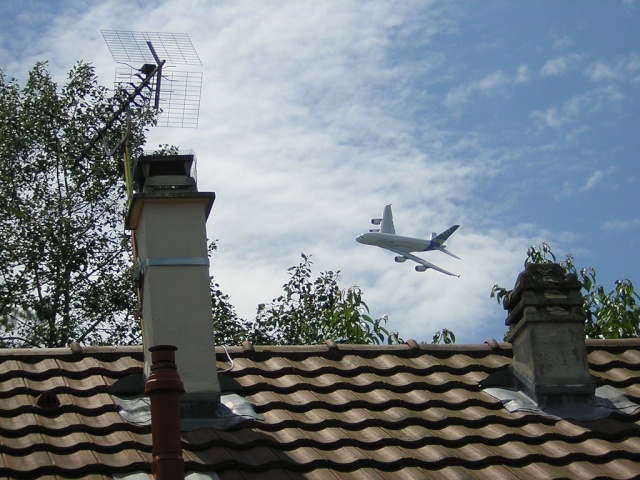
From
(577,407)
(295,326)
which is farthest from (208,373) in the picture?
(295,326)

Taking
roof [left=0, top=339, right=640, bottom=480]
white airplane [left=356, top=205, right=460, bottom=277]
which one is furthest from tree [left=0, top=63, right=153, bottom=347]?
white airplane [left=356, top=205, right=460, bottom=277]

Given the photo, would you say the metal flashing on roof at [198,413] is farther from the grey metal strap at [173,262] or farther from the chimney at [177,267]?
the grey metal strap at [173,262]

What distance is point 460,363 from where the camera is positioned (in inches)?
404

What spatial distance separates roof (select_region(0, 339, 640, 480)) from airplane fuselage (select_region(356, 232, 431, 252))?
4778cm

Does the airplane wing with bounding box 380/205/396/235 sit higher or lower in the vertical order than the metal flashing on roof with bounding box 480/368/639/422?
higher

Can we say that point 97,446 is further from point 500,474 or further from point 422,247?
point 422,247

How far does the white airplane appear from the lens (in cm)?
5841

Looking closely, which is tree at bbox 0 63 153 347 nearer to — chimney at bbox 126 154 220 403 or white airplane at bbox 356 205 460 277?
chimney at bbox 126 154 220 403

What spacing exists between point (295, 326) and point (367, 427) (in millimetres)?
17201

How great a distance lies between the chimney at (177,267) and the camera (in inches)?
349

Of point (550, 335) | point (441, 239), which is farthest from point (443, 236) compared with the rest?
point (550, 335)

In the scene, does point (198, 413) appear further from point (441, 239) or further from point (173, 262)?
point (441, 239)

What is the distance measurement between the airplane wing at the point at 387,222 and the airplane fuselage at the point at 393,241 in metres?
1.77

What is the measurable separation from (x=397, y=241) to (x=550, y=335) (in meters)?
50.5
